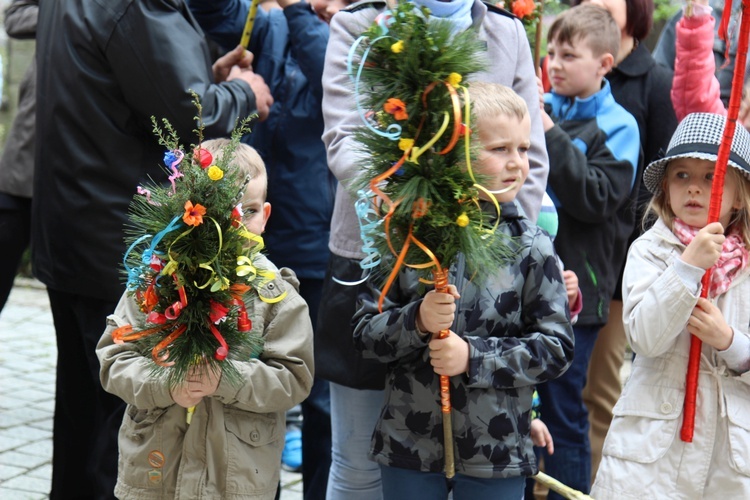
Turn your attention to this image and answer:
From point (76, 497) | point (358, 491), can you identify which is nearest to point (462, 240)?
point (358, 491)

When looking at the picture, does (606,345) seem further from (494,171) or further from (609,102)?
(494,171)

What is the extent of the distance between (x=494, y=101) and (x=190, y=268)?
3.14 feet

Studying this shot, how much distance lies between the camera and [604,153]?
4270 millimetres

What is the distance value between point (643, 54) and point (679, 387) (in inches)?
73.2

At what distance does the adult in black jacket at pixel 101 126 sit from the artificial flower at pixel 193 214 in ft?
3.06

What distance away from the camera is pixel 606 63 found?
4.39 m

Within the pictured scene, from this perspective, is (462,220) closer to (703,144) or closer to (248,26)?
(703,144)

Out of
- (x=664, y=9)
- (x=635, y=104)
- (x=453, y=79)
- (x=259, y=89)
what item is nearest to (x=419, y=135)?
(x=453, y=79)

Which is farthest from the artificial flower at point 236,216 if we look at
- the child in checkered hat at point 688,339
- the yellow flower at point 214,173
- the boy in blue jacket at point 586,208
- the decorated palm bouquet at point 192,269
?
the boy in blue jacket at point 586,208

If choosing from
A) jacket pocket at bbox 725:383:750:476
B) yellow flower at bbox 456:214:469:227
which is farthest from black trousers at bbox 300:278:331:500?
yellow flower at bbox 456:214:469:227

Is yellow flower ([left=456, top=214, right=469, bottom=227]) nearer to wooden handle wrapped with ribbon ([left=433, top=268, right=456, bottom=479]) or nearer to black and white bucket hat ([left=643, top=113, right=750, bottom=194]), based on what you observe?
wooden handle wrapped with ribbon ([left=433, top=268, right=456, bottom=479])

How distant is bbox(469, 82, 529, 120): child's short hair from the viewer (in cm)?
307

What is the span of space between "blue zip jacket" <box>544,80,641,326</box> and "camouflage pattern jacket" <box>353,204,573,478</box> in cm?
102

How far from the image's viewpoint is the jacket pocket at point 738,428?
323 centimetres
